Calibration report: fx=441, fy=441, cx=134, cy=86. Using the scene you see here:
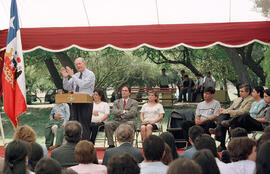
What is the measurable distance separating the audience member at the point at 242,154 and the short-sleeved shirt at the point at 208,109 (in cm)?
409

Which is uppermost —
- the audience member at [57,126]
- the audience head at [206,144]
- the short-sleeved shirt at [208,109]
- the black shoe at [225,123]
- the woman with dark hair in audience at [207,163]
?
the woman with dark hair in audience at [207,163]

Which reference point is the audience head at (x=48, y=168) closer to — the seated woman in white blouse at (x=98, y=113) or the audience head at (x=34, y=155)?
the audience head at (x=34, y=155)

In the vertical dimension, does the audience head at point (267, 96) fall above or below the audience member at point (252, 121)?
above

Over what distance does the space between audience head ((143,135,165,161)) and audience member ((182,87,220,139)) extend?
403 cm

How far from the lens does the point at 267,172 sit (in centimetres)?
280

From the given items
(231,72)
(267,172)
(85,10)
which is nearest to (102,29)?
(85,10)

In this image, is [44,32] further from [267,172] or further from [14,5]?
[267,172]

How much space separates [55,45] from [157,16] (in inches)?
78.4

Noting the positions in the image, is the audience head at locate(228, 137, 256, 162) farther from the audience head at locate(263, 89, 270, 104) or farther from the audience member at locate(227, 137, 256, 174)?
the audience head at locate(263, 89, 270, 104)

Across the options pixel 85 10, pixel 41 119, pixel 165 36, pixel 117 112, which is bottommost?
pixel 41 119

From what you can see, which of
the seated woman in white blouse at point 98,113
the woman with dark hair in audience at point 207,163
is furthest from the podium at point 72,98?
the woman with dark hair in audience at point 207,163

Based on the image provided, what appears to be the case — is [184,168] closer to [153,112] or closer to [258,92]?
[258,92]

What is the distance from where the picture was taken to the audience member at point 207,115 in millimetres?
7715

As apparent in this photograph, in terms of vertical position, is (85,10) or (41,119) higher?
(85,10)
